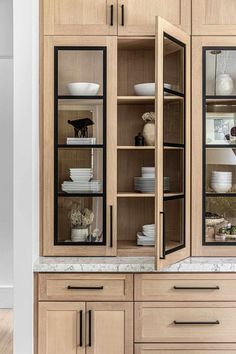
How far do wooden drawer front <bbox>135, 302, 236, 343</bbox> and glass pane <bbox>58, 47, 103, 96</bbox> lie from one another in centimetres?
135

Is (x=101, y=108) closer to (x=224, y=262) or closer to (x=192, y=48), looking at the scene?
(x=192, y=48)

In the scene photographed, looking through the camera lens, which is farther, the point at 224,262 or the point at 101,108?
the point at 101,108

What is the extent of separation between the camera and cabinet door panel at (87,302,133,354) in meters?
3.12

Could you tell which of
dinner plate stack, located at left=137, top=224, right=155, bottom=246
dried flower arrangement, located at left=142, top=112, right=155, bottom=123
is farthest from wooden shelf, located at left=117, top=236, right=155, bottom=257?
dried flower arrangement, located at left=142, top=112, right=155, bottom=123

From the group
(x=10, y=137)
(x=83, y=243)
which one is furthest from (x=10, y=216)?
(x=83, y=243)

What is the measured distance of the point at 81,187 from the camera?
338 cm

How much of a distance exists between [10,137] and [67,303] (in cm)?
257

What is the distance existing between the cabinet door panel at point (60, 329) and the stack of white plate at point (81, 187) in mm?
694

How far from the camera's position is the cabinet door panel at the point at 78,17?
337cm

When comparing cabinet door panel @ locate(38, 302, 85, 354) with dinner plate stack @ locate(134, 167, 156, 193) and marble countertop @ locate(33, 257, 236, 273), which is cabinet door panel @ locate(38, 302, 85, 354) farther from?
dinner plate stack @ locate(134, 167, 156, 193)

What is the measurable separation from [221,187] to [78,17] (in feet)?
4.58

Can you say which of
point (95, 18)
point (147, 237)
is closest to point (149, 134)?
point (147, 237)

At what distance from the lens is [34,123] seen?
126 inches

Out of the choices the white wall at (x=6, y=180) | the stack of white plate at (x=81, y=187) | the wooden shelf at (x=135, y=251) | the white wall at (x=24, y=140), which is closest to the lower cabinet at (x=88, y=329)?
the white wall at (x=24, y=140)
